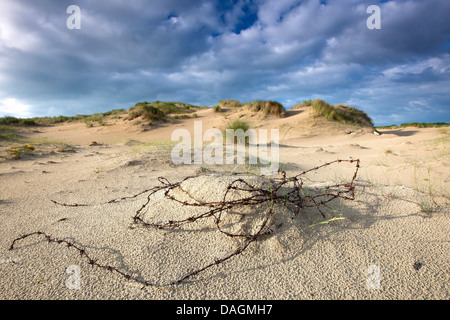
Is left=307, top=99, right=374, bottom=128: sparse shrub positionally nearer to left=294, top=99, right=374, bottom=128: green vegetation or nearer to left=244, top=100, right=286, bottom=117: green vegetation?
left=294, top=99, right=374, bottom=128: green vegetation

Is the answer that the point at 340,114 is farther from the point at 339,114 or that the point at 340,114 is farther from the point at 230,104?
the point at 230,104

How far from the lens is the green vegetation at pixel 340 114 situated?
1106 cm

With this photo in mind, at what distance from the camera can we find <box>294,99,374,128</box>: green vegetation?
11.1 m

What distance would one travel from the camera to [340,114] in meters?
11.5

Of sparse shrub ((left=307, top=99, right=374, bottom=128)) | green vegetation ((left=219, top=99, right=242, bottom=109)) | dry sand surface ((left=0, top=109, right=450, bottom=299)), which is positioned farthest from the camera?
green vegetation ((left=219, top=99, right=242, bottom=109))

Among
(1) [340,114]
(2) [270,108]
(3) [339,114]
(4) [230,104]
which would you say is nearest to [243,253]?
(3) [339,114]

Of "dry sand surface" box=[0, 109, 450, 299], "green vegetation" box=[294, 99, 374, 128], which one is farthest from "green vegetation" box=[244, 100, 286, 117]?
"dry sand surface" box=[0, 109, 450, 299]

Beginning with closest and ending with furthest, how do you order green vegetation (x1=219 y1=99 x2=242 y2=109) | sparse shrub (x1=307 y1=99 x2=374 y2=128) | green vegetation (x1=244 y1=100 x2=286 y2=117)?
sparse shrub (x1=307 y1=99 x2=374 y2=128)
green vegetation (x1=244 y1=100 x2=286 y2=117)
green vegetation (x1=219 y1=99 x2=242 y2=109)

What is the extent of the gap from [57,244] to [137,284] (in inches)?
35.0

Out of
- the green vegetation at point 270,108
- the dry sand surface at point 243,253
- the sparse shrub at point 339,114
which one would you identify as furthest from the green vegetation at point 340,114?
the dry sand surface at point 243,253
